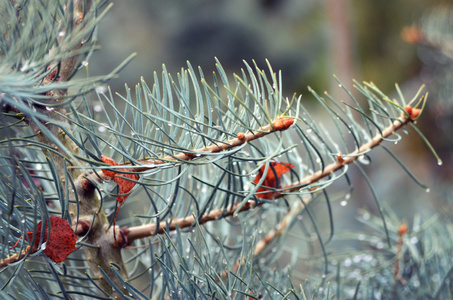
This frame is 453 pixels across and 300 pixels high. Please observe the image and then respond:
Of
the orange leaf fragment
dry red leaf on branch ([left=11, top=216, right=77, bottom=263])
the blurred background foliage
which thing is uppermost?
the blurred background foliage

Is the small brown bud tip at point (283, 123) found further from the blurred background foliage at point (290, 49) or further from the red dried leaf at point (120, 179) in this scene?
the blurred background foliage at point (290, 49)

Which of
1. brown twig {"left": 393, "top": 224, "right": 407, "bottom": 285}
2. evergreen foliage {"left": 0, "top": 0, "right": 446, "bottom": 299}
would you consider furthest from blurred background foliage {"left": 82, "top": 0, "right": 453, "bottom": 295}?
evergreen foliage {"left": 0, "top": 0, "right": 446, "bottom": 299}

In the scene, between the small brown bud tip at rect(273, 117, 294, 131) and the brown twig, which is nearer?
the small brown bud tip at rect(273, 117, 294, 131)

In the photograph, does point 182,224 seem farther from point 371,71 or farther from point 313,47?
point 371,71

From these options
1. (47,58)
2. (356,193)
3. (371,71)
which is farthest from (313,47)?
(47,58)

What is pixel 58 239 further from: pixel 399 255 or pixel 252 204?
pixel 399 255

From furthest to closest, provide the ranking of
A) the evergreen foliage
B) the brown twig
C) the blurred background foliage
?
1. the blurred background foliage
2. the brown twig
3. the evergreen foliage

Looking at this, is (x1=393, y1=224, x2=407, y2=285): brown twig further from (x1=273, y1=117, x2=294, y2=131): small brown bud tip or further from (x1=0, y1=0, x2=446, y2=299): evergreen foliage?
(x1=273, y1=117, x2=294, y2=131): small brown bud tip
